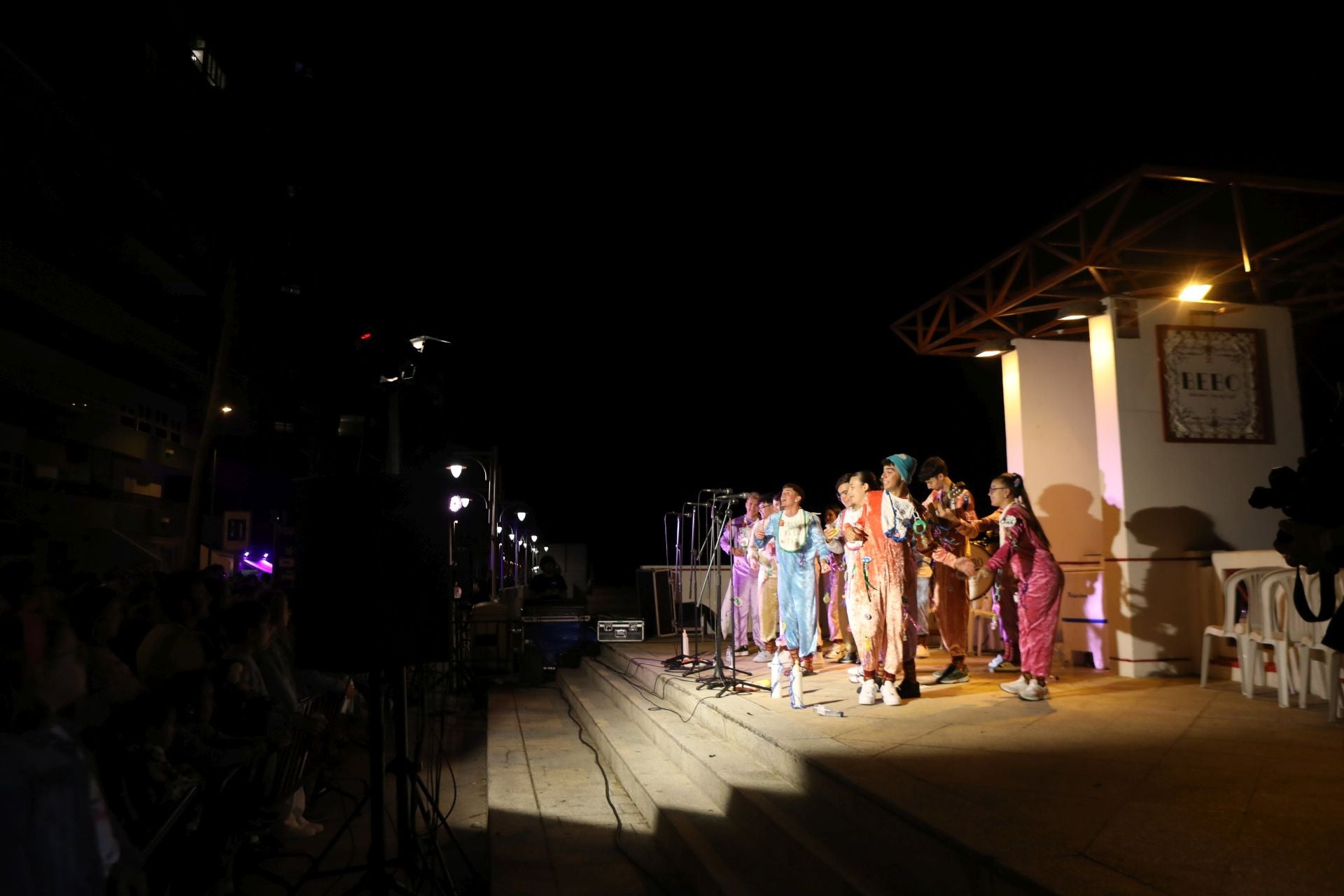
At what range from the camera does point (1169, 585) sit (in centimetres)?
793

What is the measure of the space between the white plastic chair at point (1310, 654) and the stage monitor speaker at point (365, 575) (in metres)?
5.45

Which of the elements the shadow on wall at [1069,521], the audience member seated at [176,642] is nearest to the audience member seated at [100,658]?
the audience member seated at [176,642]

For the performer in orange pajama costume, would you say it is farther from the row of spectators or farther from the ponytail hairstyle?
the row of spectators

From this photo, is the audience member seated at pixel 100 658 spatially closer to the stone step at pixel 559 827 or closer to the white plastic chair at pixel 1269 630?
the stone step at pixel 559 827

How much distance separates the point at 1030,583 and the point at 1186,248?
146 inches

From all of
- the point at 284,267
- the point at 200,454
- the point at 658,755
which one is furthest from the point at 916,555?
the point at 284,267

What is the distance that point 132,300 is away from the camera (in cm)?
2212

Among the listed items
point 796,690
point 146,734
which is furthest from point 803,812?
point 146,734

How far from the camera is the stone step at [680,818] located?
4.19 meters

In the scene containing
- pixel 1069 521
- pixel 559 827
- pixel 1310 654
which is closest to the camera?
pixel 559 827

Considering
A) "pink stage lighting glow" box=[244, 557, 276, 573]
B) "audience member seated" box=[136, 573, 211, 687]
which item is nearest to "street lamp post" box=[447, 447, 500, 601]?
"audience member seated" box=[136, 573, 211, 687]

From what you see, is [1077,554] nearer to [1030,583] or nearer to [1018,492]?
[1018,492]

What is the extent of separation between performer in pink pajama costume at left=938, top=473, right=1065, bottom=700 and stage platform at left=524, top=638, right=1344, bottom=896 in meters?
0.29

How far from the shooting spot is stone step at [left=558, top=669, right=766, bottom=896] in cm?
419
